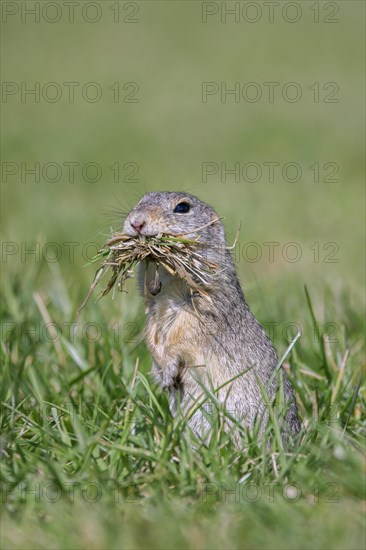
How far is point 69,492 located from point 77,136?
29.8 ft

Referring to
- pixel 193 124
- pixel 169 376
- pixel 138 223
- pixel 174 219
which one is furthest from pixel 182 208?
pixel 193 124

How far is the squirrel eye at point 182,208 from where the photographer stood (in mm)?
4293

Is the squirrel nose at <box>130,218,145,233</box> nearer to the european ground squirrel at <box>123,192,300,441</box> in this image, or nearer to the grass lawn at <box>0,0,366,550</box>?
the european ground squirrel at <box>123,192,300,441</box>

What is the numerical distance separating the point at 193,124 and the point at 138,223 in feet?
29.7

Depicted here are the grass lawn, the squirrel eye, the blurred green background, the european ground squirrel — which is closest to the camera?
the grass lawn

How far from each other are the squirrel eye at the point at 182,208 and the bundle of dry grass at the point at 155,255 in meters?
0.27

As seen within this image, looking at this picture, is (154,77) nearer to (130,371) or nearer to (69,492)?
(130,371)

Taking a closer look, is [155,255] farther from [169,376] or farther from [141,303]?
[141,303]

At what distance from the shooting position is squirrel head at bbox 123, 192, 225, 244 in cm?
400

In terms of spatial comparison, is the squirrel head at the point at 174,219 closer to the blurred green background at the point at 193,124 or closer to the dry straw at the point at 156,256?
the dry straw at the point at 156,256

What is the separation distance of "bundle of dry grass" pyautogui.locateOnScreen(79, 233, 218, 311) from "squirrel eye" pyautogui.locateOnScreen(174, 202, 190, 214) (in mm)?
267

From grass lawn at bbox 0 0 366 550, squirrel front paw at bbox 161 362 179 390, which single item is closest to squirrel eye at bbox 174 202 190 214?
grass lawn at bbox 0 0 366 550

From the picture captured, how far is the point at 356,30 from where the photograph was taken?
60.9 ft

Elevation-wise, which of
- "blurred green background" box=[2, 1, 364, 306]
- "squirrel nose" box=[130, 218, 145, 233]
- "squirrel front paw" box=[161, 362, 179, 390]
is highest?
"blurred green background" box=[2, 1, 364, 306]
